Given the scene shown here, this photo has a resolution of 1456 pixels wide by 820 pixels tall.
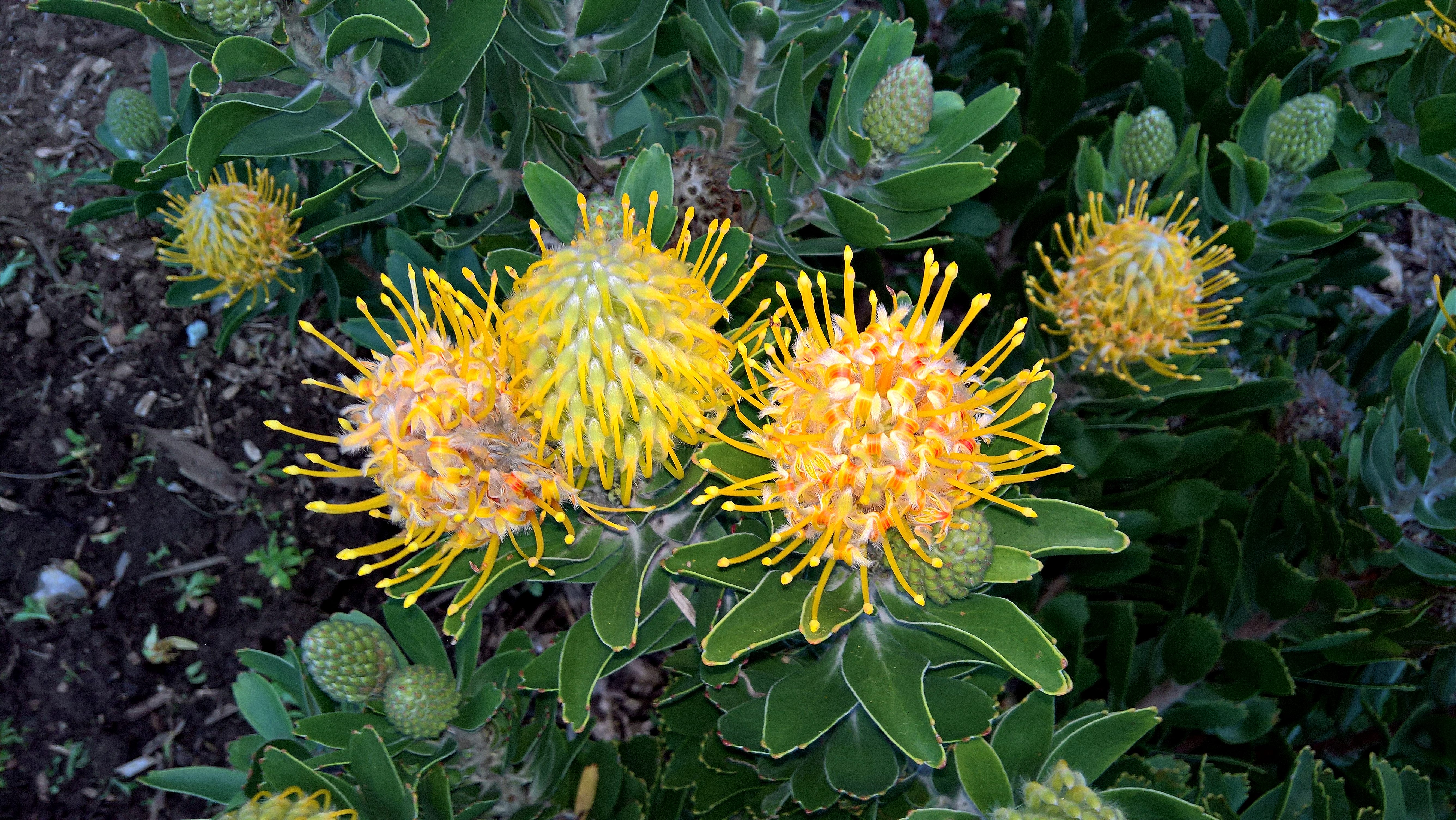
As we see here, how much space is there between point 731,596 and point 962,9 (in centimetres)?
243

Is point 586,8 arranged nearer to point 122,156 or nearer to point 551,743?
point 551,743

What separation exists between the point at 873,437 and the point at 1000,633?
0.35 m

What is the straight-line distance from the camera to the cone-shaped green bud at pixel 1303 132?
7.04 feet

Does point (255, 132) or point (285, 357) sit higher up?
point (255, 132)

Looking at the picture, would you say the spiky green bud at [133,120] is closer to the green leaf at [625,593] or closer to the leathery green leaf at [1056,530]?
the green leaf at [625,593]

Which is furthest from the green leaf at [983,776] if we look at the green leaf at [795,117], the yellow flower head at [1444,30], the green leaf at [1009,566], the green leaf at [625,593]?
the yellow flower head at [1444,30]

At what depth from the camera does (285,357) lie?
3301mm

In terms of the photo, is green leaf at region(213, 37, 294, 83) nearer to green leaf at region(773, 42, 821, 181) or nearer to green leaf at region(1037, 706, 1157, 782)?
green leaf at region(773, 42, 821, 181)

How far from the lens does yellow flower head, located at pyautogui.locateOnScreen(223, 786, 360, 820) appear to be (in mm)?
1382

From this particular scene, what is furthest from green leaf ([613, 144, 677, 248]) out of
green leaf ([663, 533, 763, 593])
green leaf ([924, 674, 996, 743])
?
green leaf ([924, 674, 996, 743])

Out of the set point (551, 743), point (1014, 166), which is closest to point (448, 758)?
point (551, 743)

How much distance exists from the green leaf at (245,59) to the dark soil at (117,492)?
195cm

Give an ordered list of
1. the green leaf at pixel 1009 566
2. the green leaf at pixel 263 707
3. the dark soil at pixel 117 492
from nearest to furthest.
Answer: the green leaf at pixel 1009 566 → the green leaf at pixel 263 707 → the dark soil at pixel 117 492

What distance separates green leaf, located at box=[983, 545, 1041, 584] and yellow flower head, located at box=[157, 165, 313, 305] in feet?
6.32
